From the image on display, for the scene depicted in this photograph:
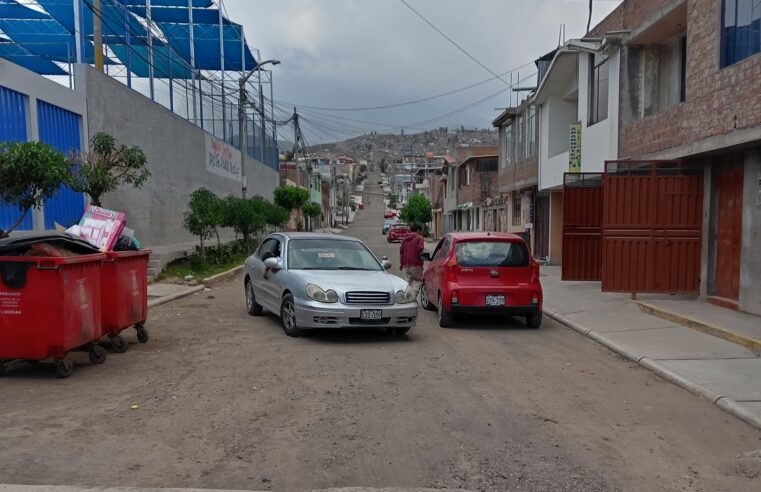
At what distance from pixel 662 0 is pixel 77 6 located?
1568 centimetres

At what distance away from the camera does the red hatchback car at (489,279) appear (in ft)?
32.3

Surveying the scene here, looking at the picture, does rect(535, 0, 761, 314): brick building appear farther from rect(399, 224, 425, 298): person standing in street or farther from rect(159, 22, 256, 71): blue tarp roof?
rect(159, 22, 256, 71): blue tarp roof

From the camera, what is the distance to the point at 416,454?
4469 mm

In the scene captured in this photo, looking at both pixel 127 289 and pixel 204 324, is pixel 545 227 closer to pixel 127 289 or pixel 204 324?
pixel 204 324

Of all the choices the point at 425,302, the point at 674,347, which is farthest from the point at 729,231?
the point at 425,302

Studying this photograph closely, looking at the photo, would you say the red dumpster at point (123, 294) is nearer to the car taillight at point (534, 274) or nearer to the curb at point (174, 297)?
the curb at point (174, 297)

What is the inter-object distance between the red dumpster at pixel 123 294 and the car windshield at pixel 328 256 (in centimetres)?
221

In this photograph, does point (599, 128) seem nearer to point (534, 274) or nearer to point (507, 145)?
point (534, 274)

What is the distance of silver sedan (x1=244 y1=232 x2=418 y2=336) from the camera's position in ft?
27.4

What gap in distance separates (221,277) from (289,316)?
9.20 metres

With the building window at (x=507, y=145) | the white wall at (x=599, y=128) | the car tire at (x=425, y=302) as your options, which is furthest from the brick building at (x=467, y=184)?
the car tire at (x=425, y=302)

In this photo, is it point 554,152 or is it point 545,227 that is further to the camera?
point 545,227

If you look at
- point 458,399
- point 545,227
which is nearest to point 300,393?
point 458,399

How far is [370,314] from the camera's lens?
331 inches
